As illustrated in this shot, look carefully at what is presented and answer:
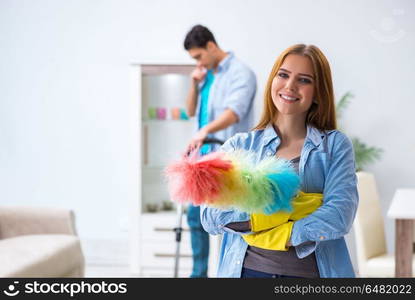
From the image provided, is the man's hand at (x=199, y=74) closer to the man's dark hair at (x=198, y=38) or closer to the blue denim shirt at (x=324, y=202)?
the man's dark hair at (x=198, y=38)

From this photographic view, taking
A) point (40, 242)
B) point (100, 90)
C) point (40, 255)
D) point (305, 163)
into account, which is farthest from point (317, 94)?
point (100, 90)

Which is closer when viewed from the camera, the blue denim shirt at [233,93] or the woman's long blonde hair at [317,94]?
the woman's long blonde hair at [317,94]

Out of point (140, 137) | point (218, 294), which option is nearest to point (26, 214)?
point (140, 137)

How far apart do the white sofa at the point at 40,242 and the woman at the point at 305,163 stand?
1.57 metres

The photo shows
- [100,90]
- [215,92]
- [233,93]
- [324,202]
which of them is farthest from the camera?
[100,90]

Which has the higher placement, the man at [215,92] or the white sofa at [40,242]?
the man at [215,92]

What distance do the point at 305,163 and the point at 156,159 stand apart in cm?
265

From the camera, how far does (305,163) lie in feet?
3.07

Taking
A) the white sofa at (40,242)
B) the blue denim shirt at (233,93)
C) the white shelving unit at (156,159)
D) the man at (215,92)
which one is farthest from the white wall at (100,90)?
the blue denim shirt at (233,93)

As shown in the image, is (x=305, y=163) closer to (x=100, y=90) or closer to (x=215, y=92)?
(x=215, y=92)

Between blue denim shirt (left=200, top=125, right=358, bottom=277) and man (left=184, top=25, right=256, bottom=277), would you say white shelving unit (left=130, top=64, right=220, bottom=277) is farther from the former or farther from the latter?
blue denim shirt (left=200, top=125, right=358, bottom=277)

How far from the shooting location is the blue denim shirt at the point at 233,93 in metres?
2.12

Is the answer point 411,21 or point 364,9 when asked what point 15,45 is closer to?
point 364,9

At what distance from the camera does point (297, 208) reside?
917 millimetres
